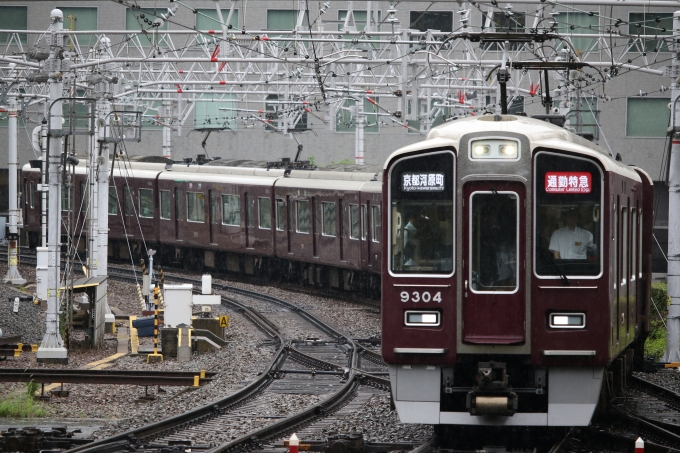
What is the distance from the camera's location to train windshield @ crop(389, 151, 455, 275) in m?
8.42

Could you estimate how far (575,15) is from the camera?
3334 cm

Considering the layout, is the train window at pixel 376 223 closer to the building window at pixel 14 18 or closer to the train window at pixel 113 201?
the train window at pixel 113 201

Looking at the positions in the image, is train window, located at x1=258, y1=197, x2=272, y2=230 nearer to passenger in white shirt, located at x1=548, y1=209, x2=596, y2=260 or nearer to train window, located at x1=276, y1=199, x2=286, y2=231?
train window, located at x1=276, y1=199, x2=286, y2=231

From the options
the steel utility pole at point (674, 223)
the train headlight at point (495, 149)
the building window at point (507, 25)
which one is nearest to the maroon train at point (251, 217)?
Answer: the building window at point (507, 25)

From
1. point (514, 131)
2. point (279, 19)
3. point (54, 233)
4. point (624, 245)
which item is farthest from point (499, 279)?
point (279, 19)

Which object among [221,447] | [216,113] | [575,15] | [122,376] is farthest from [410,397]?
[216,113]

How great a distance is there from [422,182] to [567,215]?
3.59ft

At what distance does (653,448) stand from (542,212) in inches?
78.9

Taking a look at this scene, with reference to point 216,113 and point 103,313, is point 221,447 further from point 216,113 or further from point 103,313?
point 216,113

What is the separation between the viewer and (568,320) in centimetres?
827

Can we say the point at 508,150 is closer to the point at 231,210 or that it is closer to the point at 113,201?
the point at 231,210

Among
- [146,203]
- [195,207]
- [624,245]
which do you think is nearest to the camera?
[624,245]

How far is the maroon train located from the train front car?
11172 mm

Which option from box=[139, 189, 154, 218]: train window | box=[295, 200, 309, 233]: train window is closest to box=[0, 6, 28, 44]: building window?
box=[139, 189, 154, 218]: train window
